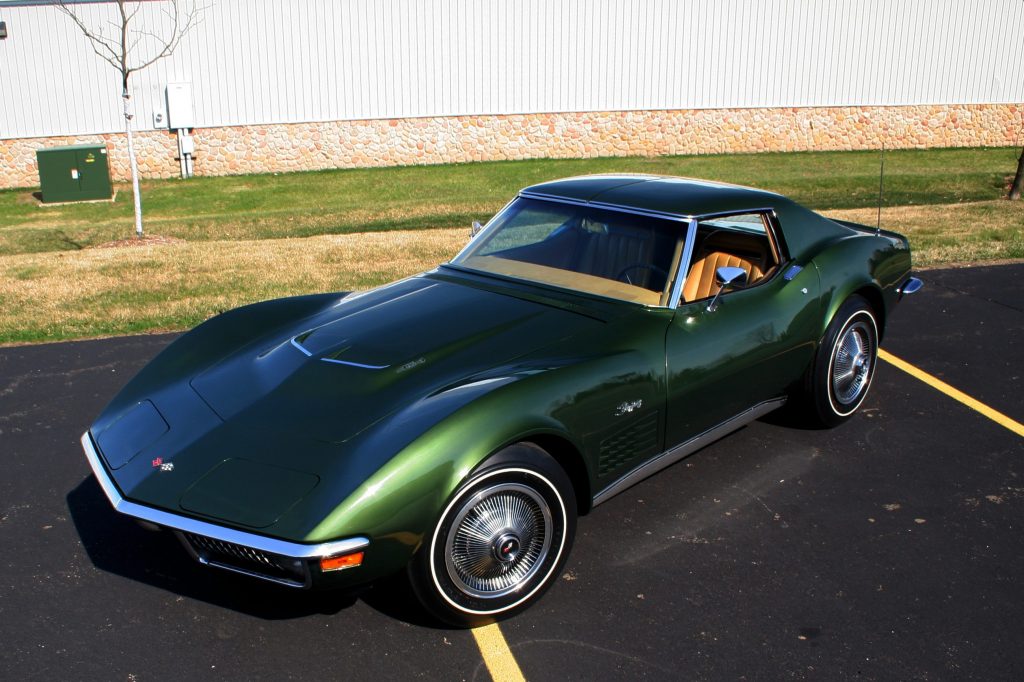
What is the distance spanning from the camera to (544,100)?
22.2 meters

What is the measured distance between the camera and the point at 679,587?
3.87 m

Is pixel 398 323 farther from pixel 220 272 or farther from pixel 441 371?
pixel 220 272

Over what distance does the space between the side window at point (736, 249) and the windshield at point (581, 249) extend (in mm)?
311

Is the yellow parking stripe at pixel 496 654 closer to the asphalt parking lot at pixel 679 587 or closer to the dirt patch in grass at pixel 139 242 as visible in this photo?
the asphalt parking lot at pixel 679 587

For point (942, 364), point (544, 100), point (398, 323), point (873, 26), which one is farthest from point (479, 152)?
point (398, 323)

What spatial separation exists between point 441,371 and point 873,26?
22.9 m

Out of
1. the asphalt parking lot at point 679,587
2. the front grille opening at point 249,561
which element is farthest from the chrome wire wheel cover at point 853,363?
the front grille opening at point 249,561

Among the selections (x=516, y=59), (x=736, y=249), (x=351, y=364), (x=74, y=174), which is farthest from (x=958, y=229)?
(x=74, y=174)

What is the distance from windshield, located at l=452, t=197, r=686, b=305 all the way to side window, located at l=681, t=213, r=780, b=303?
0.31m

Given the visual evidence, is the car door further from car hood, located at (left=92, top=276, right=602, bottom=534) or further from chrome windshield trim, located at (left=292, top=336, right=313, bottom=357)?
chrome windshield trim, located at (left=292, top=336, right=313, bottom=357)

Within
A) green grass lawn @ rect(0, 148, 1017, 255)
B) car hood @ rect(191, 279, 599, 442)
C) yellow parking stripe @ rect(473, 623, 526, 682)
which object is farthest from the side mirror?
green grass lawn @ rect(0, 148, 1017, 255)

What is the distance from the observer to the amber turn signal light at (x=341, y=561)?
309 centimetres

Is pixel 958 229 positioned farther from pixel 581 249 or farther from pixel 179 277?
pixel 179 277

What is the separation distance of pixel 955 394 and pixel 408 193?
45.5 ft
